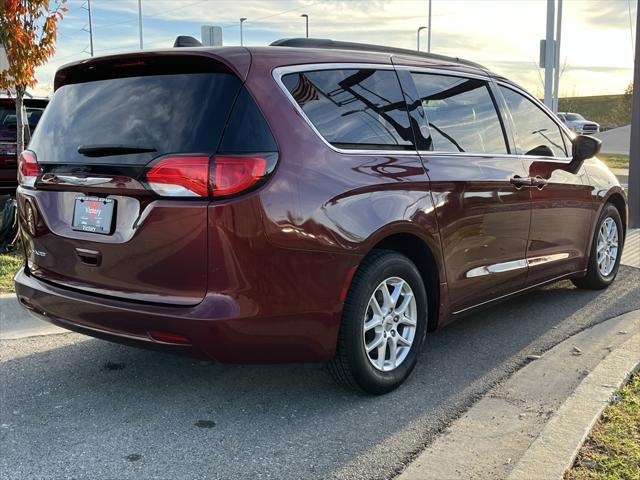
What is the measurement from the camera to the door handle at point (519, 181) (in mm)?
4432

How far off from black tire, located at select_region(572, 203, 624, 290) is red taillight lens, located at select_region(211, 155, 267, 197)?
369 centimetres

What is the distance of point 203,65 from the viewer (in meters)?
3.12

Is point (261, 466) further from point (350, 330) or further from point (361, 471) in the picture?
point (350, 330)

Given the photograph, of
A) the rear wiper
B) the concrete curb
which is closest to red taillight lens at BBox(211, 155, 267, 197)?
the rear wiper

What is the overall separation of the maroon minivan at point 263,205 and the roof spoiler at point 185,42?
18.5 inches

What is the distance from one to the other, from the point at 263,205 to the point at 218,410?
1.20 m

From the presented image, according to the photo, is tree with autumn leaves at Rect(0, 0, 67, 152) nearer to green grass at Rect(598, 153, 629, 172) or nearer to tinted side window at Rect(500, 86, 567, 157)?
tinted side window at Rect(500, 86, 567, 157)

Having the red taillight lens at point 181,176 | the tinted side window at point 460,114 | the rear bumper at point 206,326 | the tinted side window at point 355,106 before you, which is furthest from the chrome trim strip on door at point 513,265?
the red taillight lens at point 181,176

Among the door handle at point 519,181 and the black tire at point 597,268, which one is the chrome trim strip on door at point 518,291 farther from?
the door handle at point 519,181

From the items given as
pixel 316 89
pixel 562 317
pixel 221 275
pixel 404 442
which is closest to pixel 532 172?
pixel 562 317

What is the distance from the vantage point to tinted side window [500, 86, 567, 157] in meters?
4.75

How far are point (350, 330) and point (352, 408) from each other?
0.46 m

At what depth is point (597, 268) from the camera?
5727 millimetres

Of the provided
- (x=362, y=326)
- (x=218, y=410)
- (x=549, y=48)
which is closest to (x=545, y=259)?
(x=362, y=326)
